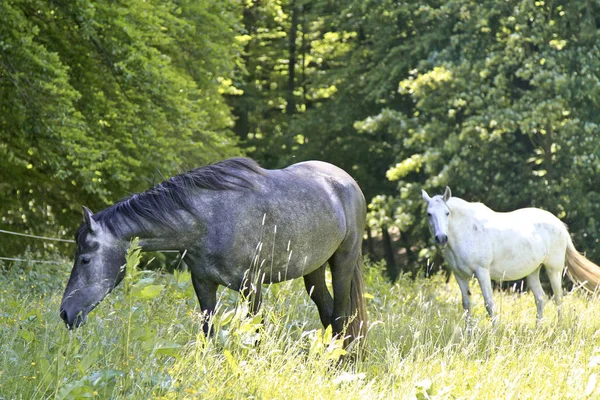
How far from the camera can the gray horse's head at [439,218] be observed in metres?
9.87

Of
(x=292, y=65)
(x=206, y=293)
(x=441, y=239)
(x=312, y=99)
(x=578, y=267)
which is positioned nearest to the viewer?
(x=206, y=293)

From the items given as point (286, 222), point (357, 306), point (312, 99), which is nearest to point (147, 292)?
point (286, 222)

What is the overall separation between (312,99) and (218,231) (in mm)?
22919

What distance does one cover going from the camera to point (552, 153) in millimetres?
20859

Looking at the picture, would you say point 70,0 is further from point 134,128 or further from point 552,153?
point 552,153

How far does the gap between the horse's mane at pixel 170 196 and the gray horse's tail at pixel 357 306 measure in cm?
149

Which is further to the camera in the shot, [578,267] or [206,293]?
[578,267]

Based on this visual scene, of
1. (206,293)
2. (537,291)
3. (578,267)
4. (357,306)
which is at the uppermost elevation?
(206,293)

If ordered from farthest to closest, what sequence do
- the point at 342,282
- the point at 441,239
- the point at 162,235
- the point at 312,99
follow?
the point at 312,99 → the point at 441,239 → the point at 342,282 → the point at 162,235

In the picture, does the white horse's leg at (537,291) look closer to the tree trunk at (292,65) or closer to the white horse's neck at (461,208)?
the white horse's neck at (461,208)

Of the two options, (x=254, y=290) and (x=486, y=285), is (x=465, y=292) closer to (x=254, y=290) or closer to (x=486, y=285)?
(x=486, y=285)

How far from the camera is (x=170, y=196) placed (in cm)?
572

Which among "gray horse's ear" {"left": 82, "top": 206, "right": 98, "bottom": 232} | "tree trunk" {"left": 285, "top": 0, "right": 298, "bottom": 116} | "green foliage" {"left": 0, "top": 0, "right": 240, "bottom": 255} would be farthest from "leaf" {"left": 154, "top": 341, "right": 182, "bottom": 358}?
"tree trunk" {"left": 285, "top": 0, "right": 298, "bottom": 116}

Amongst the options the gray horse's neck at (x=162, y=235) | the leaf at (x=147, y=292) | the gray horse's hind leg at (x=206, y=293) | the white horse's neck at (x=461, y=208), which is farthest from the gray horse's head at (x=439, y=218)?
the leaf at (x=147, y=292)
